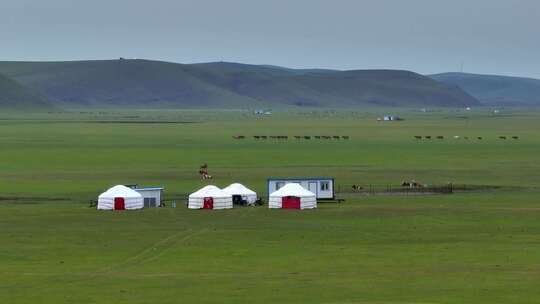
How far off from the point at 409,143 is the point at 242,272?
124 meters

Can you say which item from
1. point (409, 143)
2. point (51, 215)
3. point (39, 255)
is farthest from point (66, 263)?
point (409, 143)

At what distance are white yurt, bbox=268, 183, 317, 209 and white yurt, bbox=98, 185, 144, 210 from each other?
8346 mm

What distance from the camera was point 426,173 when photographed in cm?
11788

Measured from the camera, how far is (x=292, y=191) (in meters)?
85.4

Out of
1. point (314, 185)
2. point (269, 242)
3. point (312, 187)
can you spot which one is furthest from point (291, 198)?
point (269, 242)

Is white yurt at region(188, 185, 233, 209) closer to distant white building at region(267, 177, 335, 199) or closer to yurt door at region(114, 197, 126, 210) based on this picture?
yurt door at region(114, 197, 126, 210)

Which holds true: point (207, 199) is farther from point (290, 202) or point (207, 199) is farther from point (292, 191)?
point (292, 191)

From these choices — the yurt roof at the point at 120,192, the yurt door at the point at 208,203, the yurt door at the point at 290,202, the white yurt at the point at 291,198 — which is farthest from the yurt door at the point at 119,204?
the yurt door at the point at 290,202

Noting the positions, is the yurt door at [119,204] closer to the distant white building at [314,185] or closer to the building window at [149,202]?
the building window at [149,202]

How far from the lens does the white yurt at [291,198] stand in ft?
280

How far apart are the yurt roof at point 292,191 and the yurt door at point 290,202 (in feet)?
0.80

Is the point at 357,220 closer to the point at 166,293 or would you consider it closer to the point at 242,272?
the point at 242,272

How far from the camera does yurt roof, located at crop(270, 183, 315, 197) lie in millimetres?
85375

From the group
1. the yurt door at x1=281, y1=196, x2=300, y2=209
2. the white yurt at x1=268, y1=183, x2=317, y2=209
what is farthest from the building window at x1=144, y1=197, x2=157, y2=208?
the yurt door at x1=281, y1=196, x2=300, y2=209
